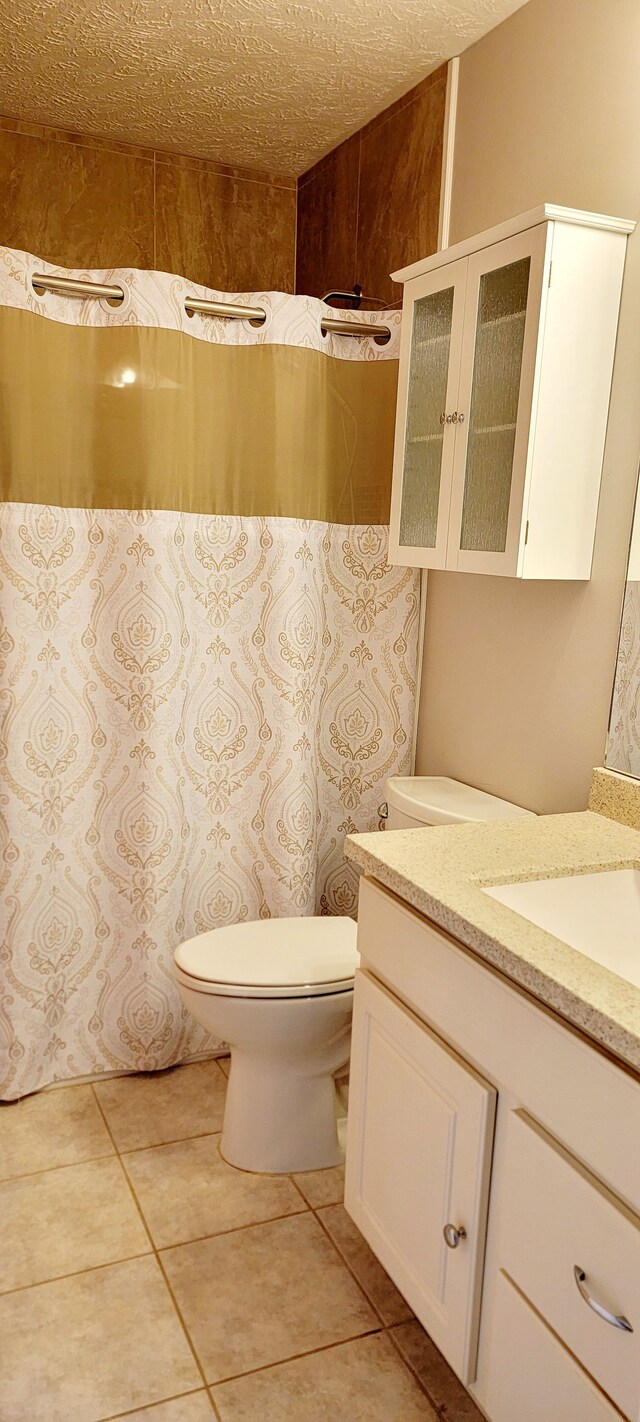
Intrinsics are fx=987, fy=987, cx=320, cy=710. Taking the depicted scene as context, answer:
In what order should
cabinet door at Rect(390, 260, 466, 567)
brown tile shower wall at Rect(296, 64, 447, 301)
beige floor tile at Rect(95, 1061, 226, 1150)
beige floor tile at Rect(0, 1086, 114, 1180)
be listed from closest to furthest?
cabinet door at Rect(390, 260, 466, 567) → beige floor tile at Rect(0, 1086, 114, 1180) → beige floor tile at Rect(95, 1061, 226, 1150) → brown tile shower wall at Rect(296, 64, 447, 301)

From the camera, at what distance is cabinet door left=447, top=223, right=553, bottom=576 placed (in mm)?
1672

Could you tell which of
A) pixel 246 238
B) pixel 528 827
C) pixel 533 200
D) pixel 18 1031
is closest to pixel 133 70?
pixel 246 238

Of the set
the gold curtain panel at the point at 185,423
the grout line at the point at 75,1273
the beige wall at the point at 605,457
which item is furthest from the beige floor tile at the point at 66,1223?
the gold curtain panel at the point at 185,423

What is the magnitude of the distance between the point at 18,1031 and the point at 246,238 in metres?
2.21

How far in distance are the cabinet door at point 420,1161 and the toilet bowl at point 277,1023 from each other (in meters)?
0.26

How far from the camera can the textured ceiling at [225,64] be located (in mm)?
1947

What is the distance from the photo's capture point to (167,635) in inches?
85.5

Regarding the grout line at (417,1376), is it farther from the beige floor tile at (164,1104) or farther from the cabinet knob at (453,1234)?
the beige floor tile at (164,1104)

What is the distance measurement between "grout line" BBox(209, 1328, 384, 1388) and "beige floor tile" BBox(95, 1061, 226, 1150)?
599mm

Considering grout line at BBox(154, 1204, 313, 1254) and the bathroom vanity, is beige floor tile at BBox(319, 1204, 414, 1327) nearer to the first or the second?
grout line at BBox(154, 1204, 313, 1254)

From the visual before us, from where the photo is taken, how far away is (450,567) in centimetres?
194

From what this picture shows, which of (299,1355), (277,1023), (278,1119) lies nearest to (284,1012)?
(277,1023)

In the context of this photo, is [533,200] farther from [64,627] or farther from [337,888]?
[337,888]

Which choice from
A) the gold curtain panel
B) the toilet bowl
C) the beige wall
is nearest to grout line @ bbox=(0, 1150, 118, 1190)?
the toilet bowl
